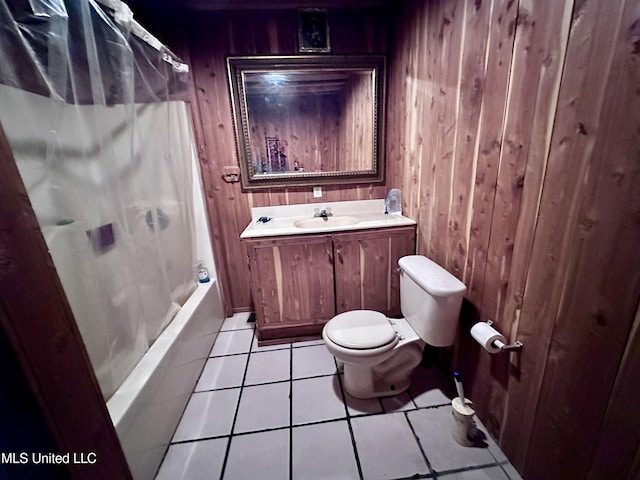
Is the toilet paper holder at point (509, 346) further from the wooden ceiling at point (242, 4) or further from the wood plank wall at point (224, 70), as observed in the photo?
the wooden ceiling at point (242, 4)

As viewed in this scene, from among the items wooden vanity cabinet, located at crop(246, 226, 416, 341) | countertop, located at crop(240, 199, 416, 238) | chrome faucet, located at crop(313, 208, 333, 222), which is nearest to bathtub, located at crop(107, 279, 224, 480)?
wooden vanity cabinet, located at crop(246, 226, 416, 341)

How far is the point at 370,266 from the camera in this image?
1.72 m

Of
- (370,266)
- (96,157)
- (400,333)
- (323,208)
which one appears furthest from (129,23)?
(400,333)

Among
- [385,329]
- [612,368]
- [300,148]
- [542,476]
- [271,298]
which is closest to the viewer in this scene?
[612,368]

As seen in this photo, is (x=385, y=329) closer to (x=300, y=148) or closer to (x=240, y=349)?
(x=240, y=349)

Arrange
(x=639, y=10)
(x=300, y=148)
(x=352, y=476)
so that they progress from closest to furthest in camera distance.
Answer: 1. (x=639, y=10)
2. (x=352, y=476)
3. (x=300, y=148)

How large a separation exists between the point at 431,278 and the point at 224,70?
187 cm

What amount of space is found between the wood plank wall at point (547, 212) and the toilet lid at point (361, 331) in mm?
399

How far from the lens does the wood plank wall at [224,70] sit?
1.68 meters

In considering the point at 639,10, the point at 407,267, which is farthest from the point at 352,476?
the point at 639,10

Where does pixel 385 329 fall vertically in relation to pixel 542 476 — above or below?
above

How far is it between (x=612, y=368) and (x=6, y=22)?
6.18 ft

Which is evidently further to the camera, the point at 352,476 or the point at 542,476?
the point at 352,476

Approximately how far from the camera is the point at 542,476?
899 millimetres
